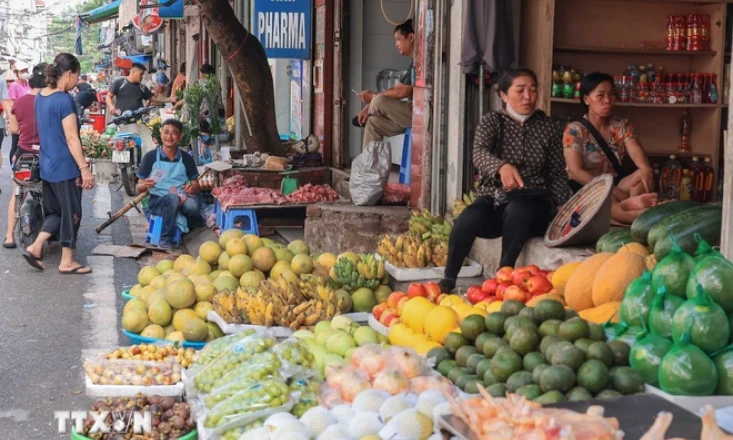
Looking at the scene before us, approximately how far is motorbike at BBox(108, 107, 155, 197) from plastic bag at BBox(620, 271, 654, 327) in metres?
12.9

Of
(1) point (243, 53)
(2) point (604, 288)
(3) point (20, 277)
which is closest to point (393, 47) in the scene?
(1) point (243, 53)

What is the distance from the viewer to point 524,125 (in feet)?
22.5

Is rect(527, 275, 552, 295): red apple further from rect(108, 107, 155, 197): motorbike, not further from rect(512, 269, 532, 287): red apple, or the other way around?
rect(108, 107, 155, 197): motorbike

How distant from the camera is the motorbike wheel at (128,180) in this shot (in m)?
15.9

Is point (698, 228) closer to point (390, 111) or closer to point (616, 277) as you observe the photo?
point (616, 277)

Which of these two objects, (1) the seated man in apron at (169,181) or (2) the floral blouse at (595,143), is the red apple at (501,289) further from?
(1) the seated man in apron at (169,181)

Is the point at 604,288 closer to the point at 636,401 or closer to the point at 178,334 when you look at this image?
the point at 636,401

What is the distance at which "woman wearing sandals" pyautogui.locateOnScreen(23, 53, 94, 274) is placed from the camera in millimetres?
9492

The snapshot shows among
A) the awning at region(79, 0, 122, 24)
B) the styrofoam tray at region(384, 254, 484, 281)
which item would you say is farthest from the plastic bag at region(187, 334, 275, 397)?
the awning at region(79, 0, 122, 24)

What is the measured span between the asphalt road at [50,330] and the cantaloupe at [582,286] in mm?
2915

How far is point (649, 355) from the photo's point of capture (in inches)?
146

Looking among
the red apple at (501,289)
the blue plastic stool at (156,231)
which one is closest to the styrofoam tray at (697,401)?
the red apple at (501,289)

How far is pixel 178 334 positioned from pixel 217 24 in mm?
7106

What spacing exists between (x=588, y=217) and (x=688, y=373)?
2859 millimetres
